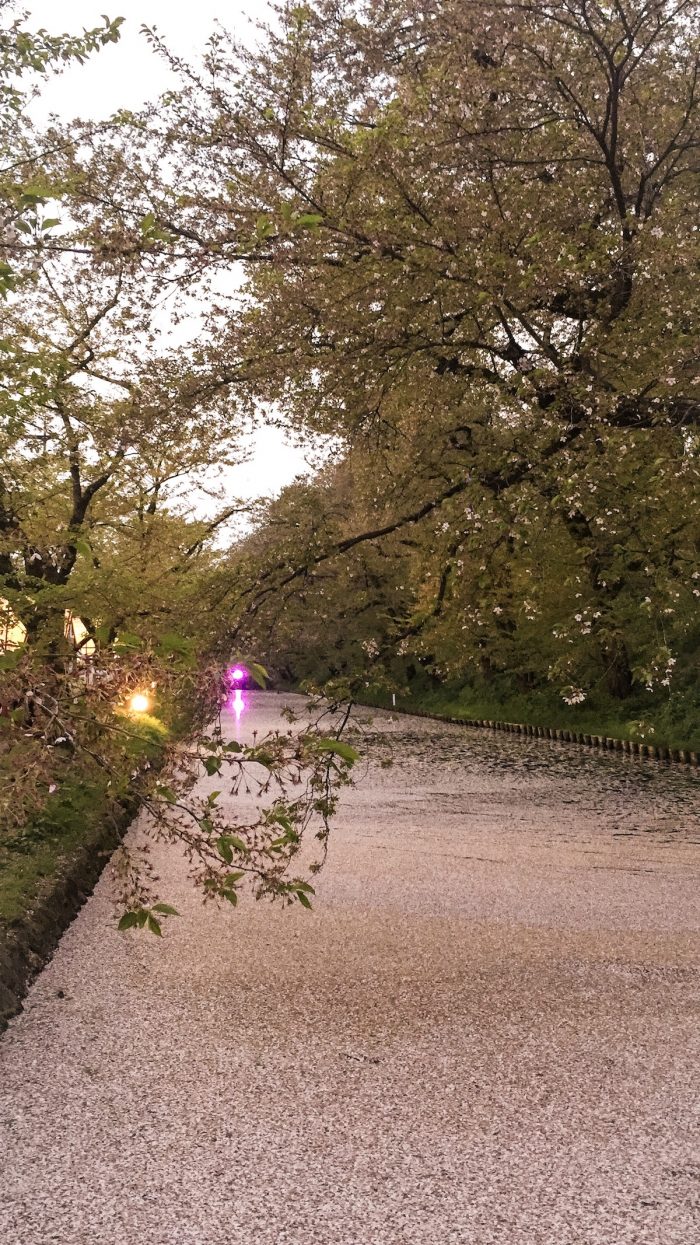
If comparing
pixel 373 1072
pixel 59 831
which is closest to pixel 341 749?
pixel 373 1072

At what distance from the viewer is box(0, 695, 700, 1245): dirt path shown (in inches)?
170

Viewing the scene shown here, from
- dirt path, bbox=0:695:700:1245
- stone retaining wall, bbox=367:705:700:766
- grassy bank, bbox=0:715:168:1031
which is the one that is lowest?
dirt path, bbox=0:695:700:1245

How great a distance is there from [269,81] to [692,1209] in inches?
392

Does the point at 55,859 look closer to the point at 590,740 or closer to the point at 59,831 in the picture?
the point at 59,831

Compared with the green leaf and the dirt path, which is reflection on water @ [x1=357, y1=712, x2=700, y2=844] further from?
the green leaf

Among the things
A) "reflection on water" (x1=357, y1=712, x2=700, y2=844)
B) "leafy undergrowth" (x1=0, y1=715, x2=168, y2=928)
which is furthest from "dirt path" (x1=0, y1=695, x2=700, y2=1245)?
"reflection on water" (x1=357, y1=712, x2=700, y2=844)

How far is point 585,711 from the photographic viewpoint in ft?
99.3

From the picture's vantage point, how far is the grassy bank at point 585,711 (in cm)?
2445

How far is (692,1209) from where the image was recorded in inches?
169

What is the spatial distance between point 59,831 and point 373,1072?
6720mm

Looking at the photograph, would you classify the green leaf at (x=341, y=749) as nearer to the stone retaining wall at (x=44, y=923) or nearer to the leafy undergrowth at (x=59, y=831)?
the leafy undergrowth at (x=59, y=831)

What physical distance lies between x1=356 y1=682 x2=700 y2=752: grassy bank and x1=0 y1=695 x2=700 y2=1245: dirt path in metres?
6.79

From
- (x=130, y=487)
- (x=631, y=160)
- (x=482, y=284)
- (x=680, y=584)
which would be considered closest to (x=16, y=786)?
(x=482, y=284)

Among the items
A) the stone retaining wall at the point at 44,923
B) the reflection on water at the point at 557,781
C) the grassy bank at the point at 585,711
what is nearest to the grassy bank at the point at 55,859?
the stone retaining wall at the point at 44,923
